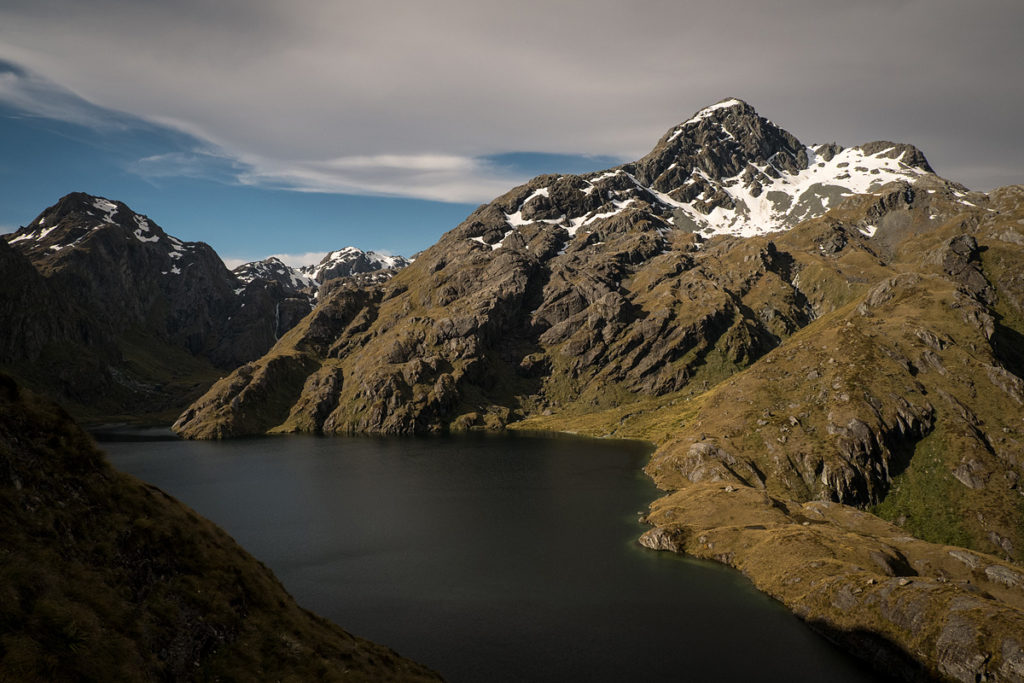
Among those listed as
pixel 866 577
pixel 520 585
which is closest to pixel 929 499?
pixel 866 577

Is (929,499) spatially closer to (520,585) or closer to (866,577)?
(866,577)

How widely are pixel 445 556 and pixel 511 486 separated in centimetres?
6418

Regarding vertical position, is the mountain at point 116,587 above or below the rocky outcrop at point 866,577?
above

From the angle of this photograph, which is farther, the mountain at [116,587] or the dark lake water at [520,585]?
the dark lake water at [520,585]

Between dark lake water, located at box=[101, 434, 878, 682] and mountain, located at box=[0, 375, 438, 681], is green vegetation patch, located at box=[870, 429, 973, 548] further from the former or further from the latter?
mountain, located at box=[0, 375, 438, 681]

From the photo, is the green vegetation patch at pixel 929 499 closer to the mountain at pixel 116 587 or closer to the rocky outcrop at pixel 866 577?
the rocky outcrop at pixel 866 577

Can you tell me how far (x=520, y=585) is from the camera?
3713 inches

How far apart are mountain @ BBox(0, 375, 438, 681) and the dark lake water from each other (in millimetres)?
31939

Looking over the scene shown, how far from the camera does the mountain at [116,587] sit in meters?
24.7

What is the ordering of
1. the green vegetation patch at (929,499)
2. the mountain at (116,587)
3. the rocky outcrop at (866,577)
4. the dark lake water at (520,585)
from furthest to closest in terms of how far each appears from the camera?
the green vegetation patch at (929,499)
the dark lake water at (520,585)
the rocky outcrop at (866,577)
the mountain at (116,587)

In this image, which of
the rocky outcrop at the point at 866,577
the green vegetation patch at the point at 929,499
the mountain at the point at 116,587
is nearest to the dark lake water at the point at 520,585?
the rocky outcrop at the point at 866,577

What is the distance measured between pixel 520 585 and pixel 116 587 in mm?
73529

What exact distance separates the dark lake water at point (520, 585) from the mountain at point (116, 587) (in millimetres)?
31939

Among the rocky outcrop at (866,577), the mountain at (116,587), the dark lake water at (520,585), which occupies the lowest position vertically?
the dark lake water at (520,585)
